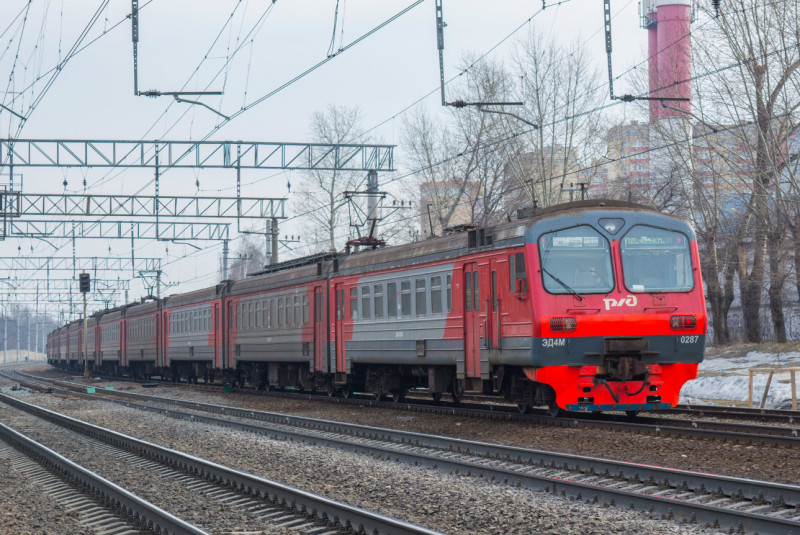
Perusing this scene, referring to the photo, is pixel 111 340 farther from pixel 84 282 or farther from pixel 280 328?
pixel 280 328

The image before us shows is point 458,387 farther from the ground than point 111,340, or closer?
closer

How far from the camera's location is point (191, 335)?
34.2m

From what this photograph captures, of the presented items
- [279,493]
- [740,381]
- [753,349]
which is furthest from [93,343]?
[279,493]

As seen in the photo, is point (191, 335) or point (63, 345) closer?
point (191, 335)

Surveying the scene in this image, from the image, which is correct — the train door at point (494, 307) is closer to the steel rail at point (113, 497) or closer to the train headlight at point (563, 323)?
the train headlight at point (563, 323)

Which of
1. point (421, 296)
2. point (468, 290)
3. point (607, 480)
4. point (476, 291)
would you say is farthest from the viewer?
point (421, 296)

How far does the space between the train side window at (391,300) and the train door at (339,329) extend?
247 centimetres

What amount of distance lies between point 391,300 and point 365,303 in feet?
4.15

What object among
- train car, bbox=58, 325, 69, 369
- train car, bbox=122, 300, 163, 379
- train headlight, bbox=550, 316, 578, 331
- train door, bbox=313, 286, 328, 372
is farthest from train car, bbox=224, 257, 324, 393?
train car, bbox=58, 325, 69, 369

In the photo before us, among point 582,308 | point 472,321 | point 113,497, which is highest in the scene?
point 582,308

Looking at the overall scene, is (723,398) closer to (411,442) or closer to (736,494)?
(411,442)

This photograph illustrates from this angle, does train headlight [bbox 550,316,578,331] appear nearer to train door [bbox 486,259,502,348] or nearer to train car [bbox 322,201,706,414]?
train car [bbox 322,201,706,414]

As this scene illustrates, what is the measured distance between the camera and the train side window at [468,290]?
1644 centimetres

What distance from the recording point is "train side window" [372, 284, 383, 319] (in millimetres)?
19703
